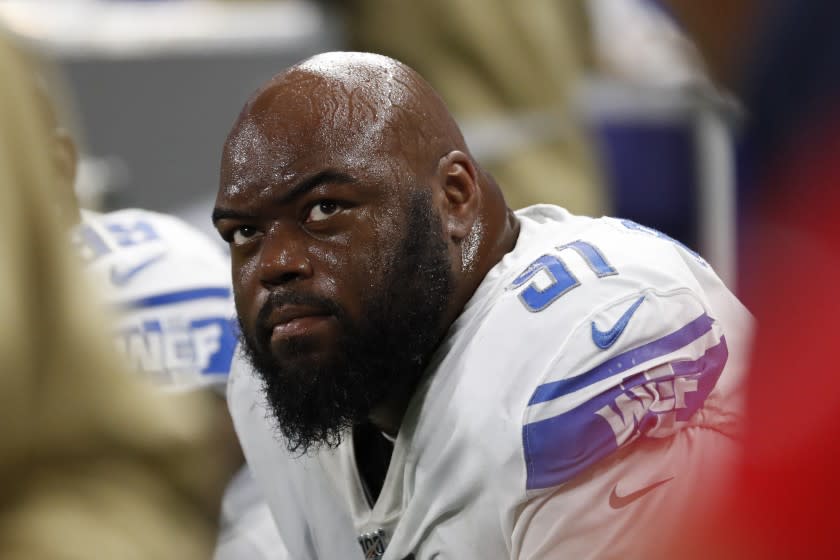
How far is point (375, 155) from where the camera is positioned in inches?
50.7

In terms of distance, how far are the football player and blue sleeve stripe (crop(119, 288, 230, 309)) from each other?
44 cm

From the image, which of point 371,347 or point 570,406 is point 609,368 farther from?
point 371,347

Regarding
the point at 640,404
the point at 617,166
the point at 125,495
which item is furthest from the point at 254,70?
the point at 125,495

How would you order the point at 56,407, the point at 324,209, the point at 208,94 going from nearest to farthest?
the point at 56,407 → the point at 324,209 → the point at 208,94

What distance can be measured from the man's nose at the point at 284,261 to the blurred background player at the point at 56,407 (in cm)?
49

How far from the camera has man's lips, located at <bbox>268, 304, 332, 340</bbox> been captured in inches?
50.5

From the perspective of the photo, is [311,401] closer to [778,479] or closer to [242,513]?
[242,513]

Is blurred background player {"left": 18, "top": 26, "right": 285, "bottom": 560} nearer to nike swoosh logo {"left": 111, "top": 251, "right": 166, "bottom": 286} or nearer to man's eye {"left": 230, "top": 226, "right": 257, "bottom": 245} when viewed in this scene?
nike swoosh logo {"left": 111, "top": 251, "right": 166, "bottom": 286}

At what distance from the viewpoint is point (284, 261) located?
1.28 m

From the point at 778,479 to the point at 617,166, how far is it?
3075 millimetres

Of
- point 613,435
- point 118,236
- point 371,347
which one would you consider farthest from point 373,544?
point 118,236

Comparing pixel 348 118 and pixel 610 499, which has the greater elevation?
pixel 348 118

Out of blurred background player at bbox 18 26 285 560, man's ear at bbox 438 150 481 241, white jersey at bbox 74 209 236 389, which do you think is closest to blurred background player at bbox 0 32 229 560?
man's ear at bbox 438 150 481 241

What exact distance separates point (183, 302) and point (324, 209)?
0.60 m
